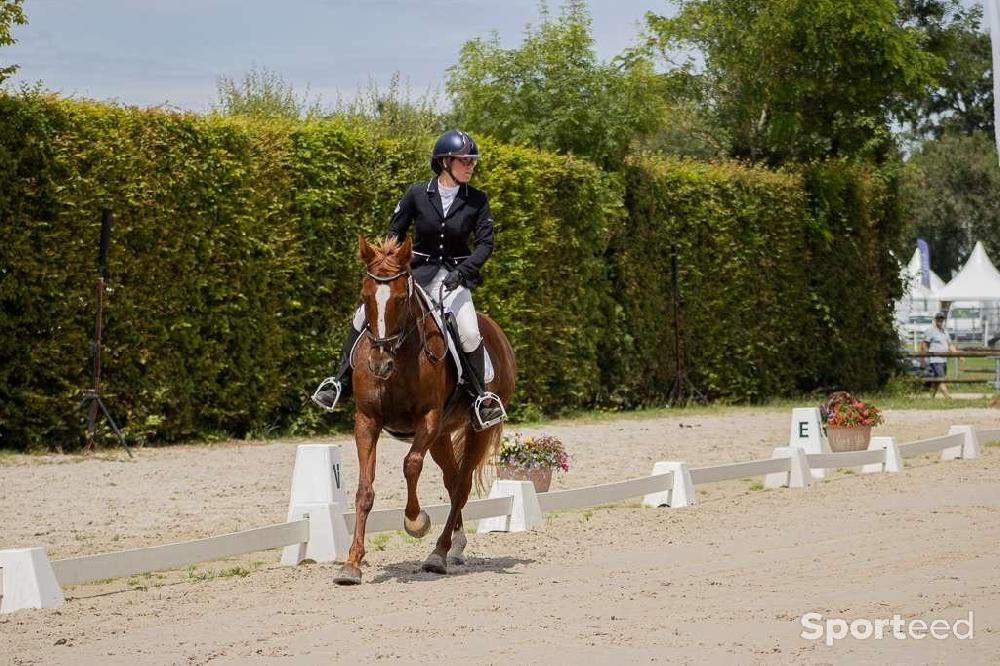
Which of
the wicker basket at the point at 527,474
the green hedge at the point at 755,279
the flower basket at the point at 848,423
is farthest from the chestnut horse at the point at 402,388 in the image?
the green hedge at the point at 755,279

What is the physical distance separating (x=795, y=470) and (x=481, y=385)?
5.75m

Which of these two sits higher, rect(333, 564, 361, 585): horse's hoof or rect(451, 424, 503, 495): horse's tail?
rect(451, 424, 503, 495): horse's tail

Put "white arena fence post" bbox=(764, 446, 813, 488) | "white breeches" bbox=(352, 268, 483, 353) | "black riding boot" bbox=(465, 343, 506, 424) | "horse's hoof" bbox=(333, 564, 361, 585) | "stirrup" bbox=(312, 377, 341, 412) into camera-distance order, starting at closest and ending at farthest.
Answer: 1. "horse's hoof" bbox=(333, 564, 361, 585)
2. "stirrup" bbox=(312, 377, 341, 412)
3. "white breeches" bbox=(352, 268, 483, 353)
4. "black riding boot" bbox=(465, 343, 506, 424)
5. "white arena fence post" bbox=(764, 446, 813, 488)

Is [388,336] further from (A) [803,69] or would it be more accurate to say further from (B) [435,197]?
(A) [803,69]

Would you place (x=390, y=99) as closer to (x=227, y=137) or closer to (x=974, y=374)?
(x=227, y=137)

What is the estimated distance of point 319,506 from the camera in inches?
359

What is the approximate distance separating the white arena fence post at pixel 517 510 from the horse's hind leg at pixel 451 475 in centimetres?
130

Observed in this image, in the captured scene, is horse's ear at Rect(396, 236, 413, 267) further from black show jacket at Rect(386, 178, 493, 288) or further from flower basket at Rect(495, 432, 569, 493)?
flower basket at Rect(495, 432, 569, 493)

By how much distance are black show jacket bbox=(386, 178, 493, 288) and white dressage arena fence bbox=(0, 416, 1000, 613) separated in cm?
144

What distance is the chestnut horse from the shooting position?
818 centimetres

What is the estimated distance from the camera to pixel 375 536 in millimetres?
10828

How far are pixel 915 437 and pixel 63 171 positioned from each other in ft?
38.1

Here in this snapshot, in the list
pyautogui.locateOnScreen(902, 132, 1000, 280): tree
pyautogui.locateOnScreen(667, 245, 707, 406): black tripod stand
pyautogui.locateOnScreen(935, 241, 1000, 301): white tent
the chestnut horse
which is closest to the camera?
the chestnut horse

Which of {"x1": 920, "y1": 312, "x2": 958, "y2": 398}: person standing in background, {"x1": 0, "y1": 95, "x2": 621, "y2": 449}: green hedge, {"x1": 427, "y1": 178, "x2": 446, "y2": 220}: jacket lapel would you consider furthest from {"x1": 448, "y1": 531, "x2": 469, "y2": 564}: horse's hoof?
{"x1": 920, "y1": 312, "x2": 958, "y2": 398}: person standing in background
